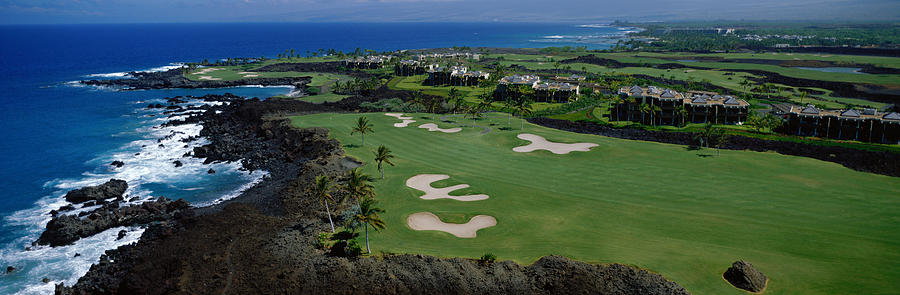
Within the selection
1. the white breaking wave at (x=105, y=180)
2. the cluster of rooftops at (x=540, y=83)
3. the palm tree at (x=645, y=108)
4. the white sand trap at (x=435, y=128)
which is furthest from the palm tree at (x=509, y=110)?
the white breaking wave at (x=105, y=180)

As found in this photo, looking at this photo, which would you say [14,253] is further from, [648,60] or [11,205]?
[648,60]

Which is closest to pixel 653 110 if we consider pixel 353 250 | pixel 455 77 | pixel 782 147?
pixel 782 147

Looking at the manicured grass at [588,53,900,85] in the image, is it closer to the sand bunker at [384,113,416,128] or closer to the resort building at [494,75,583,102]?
the resort building at [494,75,583,102]

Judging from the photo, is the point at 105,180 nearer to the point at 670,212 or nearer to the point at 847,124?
the point at 670,212

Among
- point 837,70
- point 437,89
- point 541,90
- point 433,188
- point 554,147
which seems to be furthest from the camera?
point 837,70

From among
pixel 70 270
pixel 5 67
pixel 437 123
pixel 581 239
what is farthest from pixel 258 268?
pixel 5 67

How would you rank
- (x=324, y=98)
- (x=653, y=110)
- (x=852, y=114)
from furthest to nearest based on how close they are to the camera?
(x=324, y=98), (x=653, y=110), (x=852, y=114)
